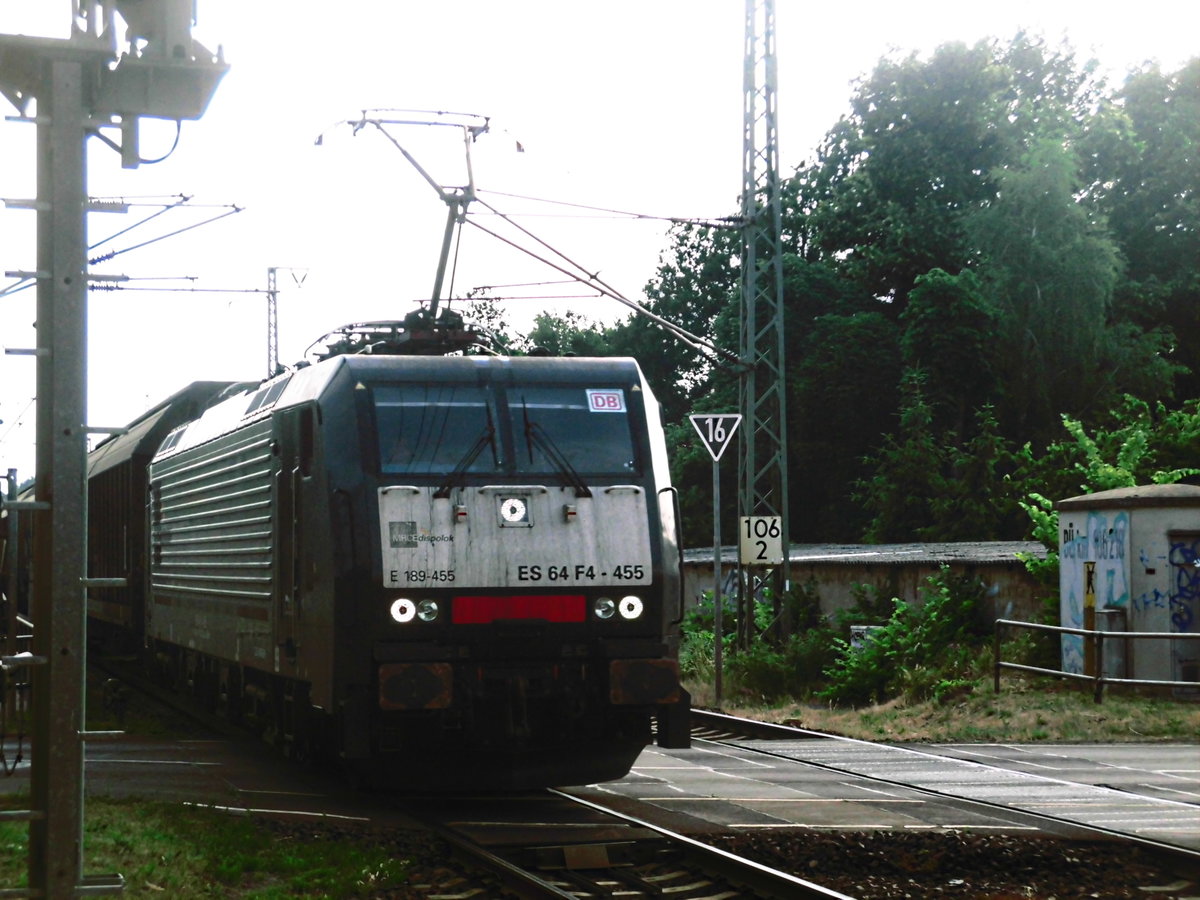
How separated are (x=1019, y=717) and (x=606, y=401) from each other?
6815 millimetres

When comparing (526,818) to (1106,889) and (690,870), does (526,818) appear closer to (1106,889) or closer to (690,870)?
(690,870)

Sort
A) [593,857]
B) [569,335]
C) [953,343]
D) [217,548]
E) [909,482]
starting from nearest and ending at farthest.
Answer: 1. [593,857]
2. [217,548]
3. [909,482]
4. [953,343]
5. [569,335]

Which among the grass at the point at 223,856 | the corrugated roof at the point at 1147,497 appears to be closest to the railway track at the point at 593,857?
the grass at the point at 223,856

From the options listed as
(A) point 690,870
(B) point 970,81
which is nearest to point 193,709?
(A) point 690,870

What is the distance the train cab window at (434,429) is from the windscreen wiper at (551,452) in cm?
A: 22

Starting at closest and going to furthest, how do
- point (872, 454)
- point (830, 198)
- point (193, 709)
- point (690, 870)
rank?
point (690, 870), point (193, 709), point (872, 454), point (830, 198)

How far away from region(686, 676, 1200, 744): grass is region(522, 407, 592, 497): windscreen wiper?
570 cm

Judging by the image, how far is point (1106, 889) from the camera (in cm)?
813

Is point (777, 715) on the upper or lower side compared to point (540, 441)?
lower

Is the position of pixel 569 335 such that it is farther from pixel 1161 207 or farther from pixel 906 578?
pixel 906 578

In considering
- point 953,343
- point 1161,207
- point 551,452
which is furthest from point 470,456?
point 1161,207

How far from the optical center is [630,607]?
10.6 m

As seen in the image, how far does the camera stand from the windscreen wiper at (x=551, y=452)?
35.2ft

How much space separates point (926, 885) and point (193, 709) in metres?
12.0
